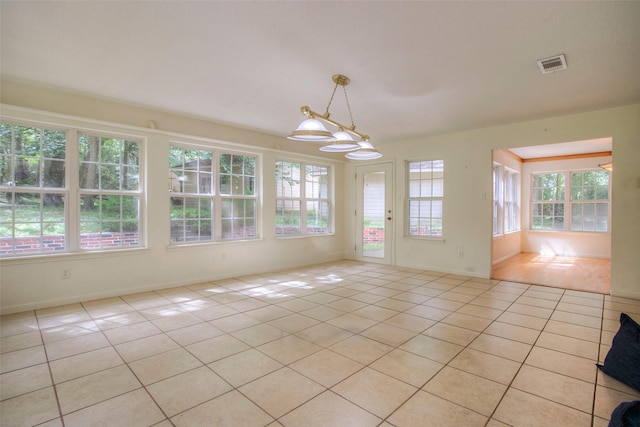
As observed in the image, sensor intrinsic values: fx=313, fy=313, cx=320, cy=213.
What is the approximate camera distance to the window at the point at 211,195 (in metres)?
4.75

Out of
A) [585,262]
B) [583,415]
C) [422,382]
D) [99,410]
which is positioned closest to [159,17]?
[99,410]

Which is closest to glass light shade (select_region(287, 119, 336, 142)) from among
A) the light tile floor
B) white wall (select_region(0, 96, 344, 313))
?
the light tile floor

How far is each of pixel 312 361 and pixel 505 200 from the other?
21.5 ft

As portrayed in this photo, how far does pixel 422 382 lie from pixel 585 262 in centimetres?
680

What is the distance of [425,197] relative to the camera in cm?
607

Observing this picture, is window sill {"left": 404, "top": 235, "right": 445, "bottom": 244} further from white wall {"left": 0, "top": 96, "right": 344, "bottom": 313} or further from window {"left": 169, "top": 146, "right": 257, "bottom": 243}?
window {"left": 169, "top": 146, "right": 257, "bottom": 243}

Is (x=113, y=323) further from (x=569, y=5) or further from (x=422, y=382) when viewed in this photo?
(x=569, y=5)

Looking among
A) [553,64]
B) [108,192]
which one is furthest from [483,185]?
[108,192]

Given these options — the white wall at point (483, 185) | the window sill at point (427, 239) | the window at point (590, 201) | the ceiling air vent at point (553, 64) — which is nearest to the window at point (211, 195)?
the white wall at point (483, 185)

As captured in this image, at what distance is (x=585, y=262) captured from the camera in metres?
6.73

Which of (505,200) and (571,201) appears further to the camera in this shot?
(571,201)

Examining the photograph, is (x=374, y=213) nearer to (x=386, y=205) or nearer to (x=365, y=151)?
(x=386, y=205)

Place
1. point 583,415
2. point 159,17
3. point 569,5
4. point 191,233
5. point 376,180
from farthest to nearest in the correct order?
point 376,180, point 191,233, point 159,17, point 569,5, point 583,415

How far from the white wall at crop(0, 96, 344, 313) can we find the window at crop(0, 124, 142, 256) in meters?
0.17
